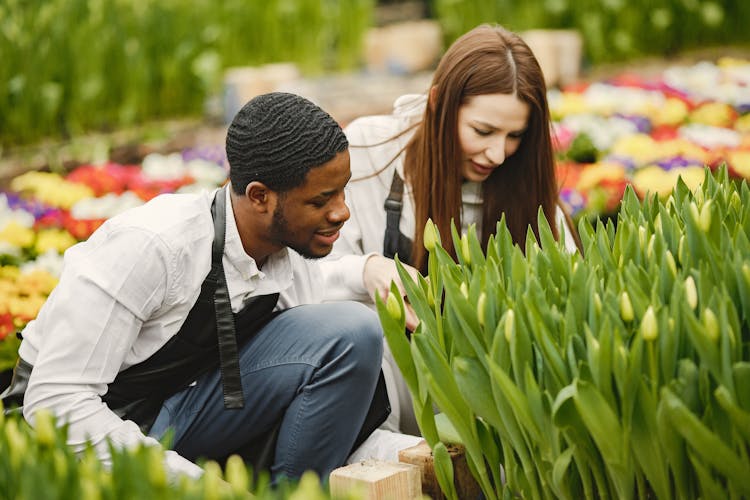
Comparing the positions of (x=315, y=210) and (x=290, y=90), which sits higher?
(x=315, y=210)

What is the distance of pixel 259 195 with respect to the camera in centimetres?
206

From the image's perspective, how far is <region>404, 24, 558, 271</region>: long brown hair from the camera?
2.68 metres

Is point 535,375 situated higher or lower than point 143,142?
higher

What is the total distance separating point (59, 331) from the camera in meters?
1.89

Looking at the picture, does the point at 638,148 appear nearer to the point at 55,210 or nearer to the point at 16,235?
the point at 55,210

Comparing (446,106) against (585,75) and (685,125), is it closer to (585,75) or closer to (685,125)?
(685,125)

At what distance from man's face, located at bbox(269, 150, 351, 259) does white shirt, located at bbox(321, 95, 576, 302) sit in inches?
27.5

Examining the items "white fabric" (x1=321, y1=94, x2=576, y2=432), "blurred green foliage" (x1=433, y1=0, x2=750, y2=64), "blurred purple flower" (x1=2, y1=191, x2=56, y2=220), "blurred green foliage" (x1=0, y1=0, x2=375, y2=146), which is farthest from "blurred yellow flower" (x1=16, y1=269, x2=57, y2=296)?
"blurred green foliage" (x1=433, y1=0, x2=750, y2=64)

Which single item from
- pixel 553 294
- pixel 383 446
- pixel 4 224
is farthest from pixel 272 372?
pixel 4 224

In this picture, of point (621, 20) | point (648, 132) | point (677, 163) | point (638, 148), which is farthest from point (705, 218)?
point (621, 20)

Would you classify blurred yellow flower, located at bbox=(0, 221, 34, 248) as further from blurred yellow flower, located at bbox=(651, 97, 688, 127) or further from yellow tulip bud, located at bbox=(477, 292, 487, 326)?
blurred yellow flower, located at bbox=(651, 97, 688, 127)

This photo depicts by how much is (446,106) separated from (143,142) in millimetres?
3122

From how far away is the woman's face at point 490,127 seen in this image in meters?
2.67

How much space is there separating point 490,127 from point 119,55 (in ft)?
10.8
